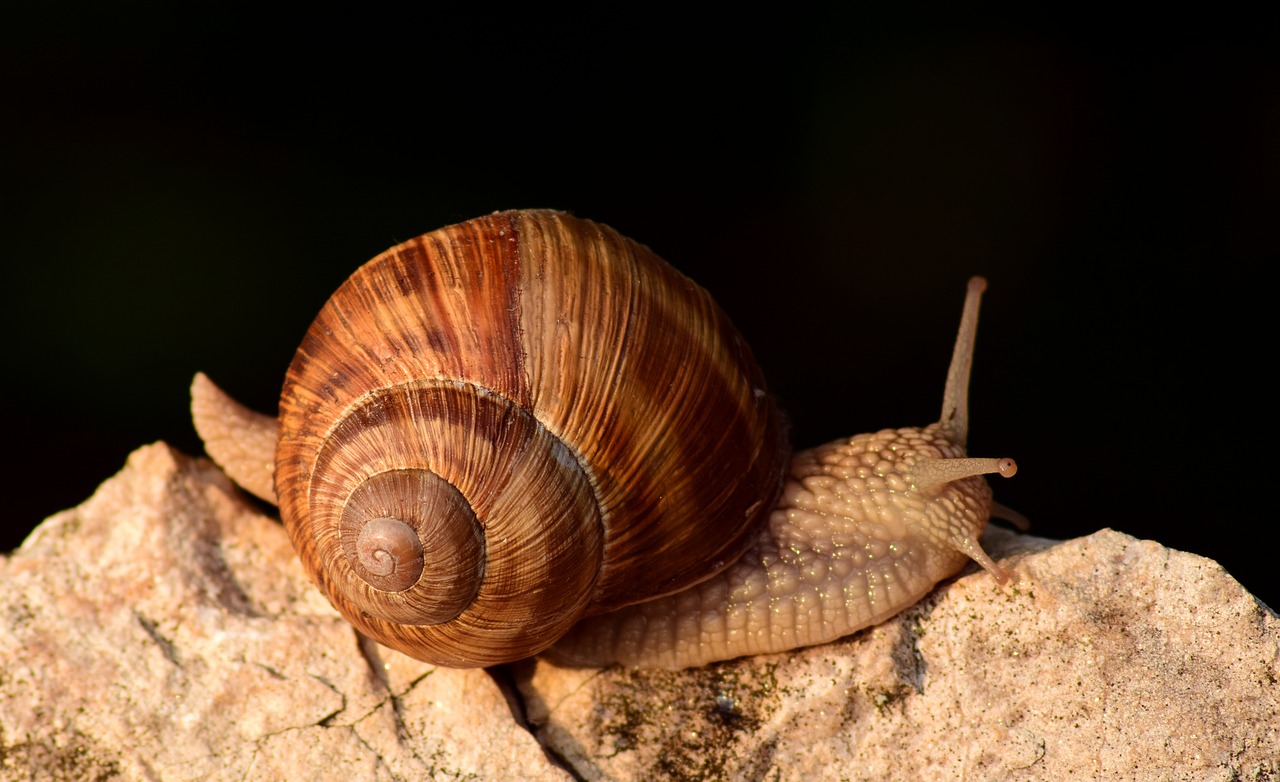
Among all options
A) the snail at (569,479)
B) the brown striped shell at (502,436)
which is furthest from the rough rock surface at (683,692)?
the brown striped shell at (502,436)

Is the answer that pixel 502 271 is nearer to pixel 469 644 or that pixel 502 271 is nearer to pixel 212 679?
pixel 469 644

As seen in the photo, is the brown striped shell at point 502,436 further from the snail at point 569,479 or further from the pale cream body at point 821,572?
the pale cream body at point 821,572

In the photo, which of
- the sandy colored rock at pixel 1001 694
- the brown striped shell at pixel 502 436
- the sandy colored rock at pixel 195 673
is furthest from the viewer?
the sandy colored rock at pixel 195 673

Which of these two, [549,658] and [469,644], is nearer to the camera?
[469,644]

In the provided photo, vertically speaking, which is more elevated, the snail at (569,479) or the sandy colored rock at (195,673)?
the snail at (569,479)

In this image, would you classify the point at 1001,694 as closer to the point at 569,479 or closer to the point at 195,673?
the point at 569,479

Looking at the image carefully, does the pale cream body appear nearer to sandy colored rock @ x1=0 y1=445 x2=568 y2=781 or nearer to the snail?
the snail

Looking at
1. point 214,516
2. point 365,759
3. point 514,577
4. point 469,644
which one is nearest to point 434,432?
point 514,577
